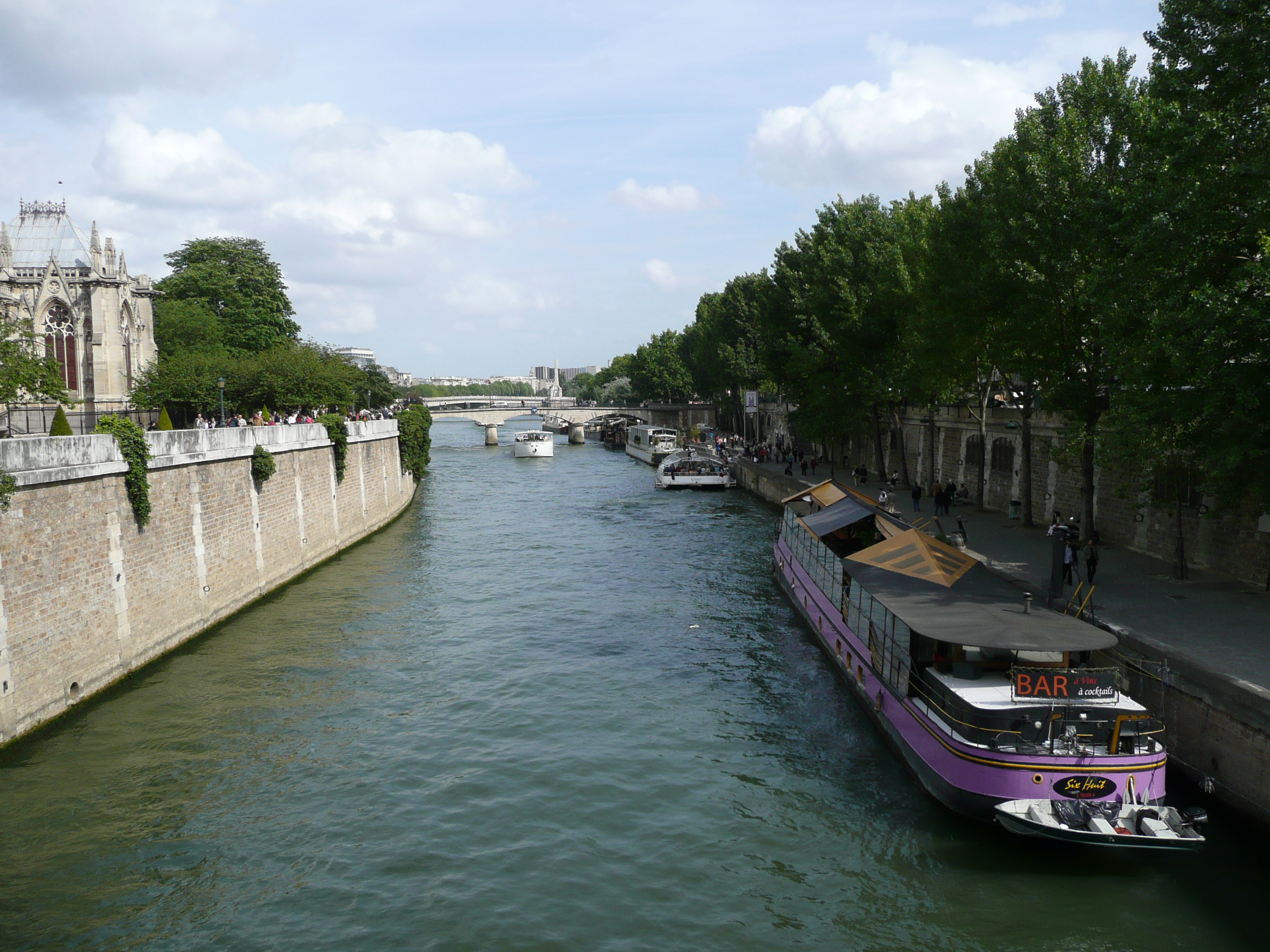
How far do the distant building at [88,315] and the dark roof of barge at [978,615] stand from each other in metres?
48.9

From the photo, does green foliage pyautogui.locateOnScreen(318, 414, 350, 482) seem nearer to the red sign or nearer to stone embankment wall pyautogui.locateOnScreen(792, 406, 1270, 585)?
stone embankment wall pyautogui.locateOnScreen(792, 406, 1270, 585)

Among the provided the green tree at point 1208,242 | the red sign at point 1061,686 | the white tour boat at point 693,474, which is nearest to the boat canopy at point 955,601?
the red sign at point 1061,686

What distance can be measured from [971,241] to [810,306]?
1875cm

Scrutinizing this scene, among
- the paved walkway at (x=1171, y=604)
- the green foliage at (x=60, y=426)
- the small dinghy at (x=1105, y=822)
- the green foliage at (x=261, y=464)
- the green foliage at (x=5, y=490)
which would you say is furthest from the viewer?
the green foliage at (x=261, y=464)

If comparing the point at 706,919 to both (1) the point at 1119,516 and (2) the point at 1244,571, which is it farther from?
(1) the point at 1119,516

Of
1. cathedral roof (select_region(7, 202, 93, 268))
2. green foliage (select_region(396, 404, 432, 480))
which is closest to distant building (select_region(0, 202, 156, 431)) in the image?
cathedral roof (select_region(7, 202, 93, 268))

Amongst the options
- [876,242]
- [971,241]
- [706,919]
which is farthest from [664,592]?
[876,242]

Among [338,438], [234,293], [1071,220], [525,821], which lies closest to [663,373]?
[234,293]

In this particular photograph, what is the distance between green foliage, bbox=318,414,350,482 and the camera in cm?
3638

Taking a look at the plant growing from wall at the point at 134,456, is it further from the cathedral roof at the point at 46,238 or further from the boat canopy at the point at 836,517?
the cathedral roof at the point at 46,238

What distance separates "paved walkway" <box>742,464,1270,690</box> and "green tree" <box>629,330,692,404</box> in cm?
9057

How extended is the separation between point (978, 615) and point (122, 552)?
16.9 meters

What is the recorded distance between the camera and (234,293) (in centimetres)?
6725

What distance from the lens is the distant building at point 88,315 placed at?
5250 cm
